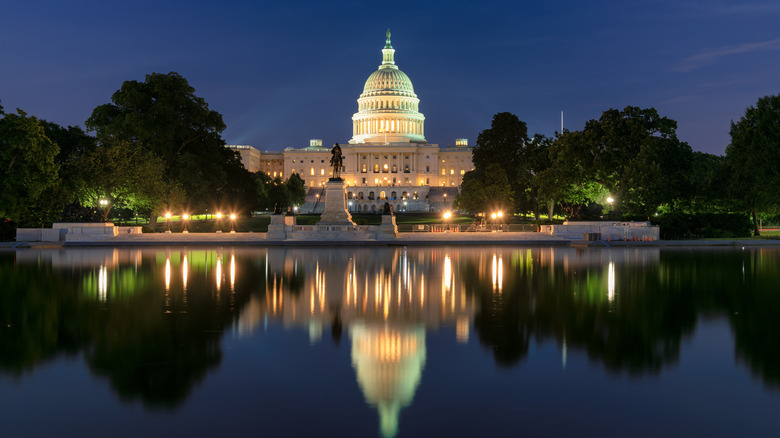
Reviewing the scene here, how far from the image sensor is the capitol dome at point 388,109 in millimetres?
180375

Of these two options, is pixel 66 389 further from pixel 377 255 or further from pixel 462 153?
pixel 462 153

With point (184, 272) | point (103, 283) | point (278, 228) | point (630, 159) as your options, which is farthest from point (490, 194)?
point (103, 283)

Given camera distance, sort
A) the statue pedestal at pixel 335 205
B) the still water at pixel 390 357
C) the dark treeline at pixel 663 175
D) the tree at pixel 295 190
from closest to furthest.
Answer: the still water at pixel 390 357
the dark treeline at pixel 663 175
the statue pedestal at pixel 335 205
the tree at pixel 295 190

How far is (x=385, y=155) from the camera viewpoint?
174 meters

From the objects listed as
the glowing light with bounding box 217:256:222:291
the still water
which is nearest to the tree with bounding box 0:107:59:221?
the glowing light with bounding box 217:256:222:291

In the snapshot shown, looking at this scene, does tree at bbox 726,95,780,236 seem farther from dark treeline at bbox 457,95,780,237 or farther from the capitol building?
the capitol building

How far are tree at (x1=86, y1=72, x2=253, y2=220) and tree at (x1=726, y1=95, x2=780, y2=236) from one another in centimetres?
4637

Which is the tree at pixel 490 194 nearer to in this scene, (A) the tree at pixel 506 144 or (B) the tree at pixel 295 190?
(A) the tree at pixel 506 144

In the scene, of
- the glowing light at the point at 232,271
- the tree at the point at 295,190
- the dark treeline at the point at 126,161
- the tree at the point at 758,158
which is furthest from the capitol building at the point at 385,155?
the glowing light at the point at 232,271

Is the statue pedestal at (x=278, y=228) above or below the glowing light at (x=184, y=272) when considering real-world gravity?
above

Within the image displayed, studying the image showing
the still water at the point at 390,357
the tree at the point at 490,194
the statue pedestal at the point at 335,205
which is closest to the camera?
the still water at the point at 390,357

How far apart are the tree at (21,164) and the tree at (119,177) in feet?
20.3

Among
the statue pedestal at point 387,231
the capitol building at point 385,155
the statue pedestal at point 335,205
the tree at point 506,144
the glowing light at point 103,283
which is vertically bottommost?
the glowing light at point 103,283

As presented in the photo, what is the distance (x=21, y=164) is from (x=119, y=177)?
8793 mm
